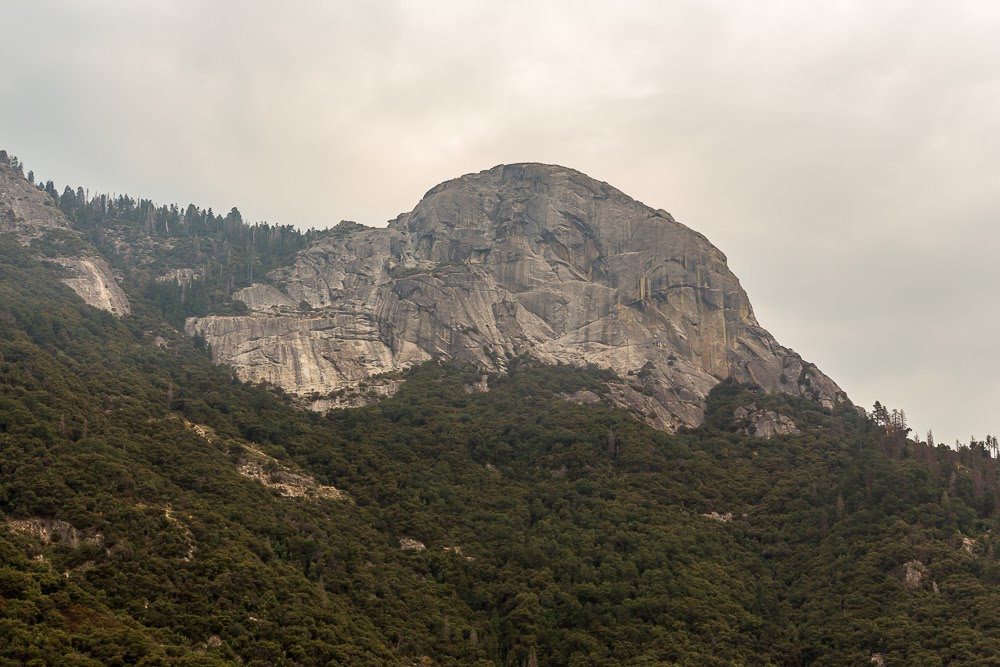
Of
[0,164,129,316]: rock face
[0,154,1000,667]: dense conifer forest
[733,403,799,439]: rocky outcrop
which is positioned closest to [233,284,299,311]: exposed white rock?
[0,164,129,316]: rock face

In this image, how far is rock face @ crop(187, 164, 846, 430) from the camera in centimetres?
15912

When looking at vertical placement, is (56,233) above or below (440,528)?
above

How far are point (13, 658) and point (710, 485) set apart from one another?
93276 mm

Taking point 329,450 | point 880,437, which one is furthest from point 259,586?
point 880,437

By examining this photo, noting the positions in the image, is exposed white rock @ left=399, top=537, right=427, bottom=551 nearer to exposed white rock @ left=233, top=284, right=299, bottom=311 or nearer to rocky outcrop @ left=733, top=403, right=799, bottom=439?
rocky outcrop @ left=733, top=403, right=799, bottom=439

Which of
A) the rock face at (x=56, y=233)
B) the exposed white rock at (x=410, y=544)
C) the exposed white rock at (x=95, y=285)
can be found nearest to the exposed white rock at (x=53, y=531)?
the exposed white rock at (x=410, y=544)

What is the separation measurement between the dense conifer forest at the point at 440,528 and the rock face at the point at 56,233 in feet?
42.7

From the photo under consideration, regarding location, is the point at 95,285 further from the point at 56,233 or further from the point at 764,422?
the point at 764,422

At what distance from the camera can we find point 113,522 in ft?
238

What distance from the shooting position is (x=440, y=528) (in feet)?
342

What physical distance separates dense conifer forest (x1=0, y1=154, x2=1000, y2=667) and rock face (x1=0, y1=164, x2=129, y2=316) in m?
13.0

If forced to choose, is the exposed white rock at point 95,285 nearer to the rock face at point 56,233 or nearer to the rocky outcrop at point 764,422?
the rock face at point 56,233

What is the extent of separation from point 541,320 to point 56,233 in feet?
328

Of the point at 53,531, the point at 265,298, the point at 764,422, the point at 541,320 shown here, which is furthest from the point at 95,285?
the point at 764,422
